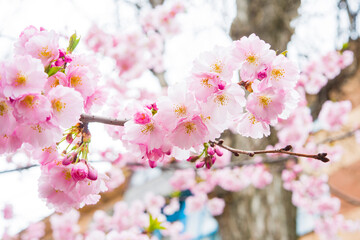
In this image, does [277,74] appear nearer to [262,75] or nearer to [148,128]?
[262,75]

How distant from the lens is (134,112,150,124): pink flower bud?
106 centimetres

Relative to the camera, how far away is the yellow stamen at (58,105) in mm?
1001

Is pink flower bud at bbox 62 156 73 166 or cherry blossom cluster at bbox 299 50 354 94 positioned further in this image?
cherry blossom cluster at bbox 299 50 354 94

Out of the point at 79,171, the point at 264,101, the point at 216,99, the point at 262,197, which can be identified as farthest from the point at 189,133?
the point at 262,197

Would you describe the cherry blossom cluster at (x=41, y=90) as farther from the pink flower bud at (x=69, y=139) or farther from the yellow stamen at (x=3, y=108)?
the pink flower bud at (x=69, y=139)

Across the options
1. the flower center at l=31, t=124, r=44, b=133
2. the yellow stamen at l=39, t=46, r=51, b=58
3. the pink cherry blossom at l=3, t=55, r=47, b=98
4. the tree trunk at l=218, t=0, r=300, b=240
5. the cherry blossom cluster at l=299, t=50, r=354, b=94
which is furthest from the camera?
the cherry blossom cluster at l=299, t=50, r=354, b=94

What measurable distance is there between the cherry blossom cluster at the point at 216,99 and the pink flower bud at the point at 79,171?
0.58 feet

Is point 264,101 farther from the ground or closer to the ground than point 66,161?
farther from the ground

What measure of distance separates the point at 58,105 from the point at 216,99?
0.48 m

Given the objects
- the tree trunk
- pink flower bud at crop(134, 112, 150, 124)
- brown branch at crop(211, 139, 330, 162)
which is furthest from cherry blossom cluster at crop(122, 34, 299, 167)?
the tree trunk

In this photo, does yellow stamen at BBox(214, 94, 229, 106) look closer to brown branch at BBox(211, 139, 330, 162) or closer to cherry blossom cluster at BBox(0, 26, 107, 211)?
brown branch at BBox(211, 139, 330, 162)

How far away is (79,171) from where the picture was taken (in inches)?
43.4

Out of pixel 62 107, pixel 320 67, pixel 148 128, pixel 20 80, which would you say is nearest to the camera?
pixel 20 80

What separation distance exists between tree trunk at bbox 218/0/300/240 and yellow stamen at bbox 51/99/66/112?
3.19 metres
